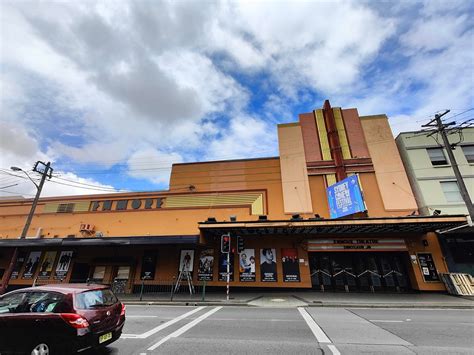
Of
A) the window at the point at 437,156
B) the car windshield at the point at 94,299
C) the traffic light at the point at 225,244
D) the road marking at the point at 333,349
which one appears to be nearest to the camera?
the car windshield at the point at 94,299

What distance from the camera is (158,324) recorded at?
8.44 meters

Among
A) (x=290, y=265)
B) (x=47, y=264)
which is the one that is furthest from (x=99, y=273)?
(x=290, y=265)

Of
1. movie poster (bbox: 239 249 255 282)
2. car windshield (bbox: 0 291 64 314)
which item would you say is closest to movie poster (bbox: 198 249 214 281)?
movie poster (bbox: 239 249 255 282)

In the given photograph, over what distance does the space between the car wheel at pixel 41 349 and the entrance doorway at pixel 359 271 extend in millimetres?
16560

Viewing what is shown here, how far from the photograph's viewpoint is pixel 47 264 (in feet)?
66.7

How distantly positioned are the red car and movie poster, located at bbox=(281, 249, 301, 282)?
1391cm

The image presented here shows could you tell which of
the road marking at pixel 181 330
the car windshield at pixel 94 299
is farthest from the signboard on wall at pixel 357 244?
the car windshield at pixel 94 299

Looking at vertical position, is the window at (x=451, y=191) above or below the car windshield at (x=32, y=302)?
above

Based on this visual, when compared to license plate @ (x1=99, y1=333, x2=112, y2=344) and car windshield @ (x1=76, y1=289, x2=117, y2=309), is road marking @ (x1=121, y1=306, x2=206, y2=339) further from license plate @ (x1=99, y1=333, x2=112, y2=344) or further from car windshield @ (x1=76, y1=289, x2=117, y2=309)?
license plate @ (x1=99, y1=333, x2=112, y2=344)

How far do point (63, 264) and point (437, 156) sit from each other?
3293 centimetres

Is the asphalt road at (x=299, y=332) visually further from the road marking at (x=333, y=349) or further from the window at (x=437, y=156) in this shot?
the window at (x=437, y=156)

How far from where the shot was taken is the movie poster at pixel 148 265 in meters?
18.5

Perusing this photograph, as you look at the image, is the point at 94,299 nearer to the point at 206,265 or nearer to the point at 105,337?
the point at 105,337

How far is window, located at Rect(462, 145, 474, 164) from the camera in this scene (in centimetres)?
1896
